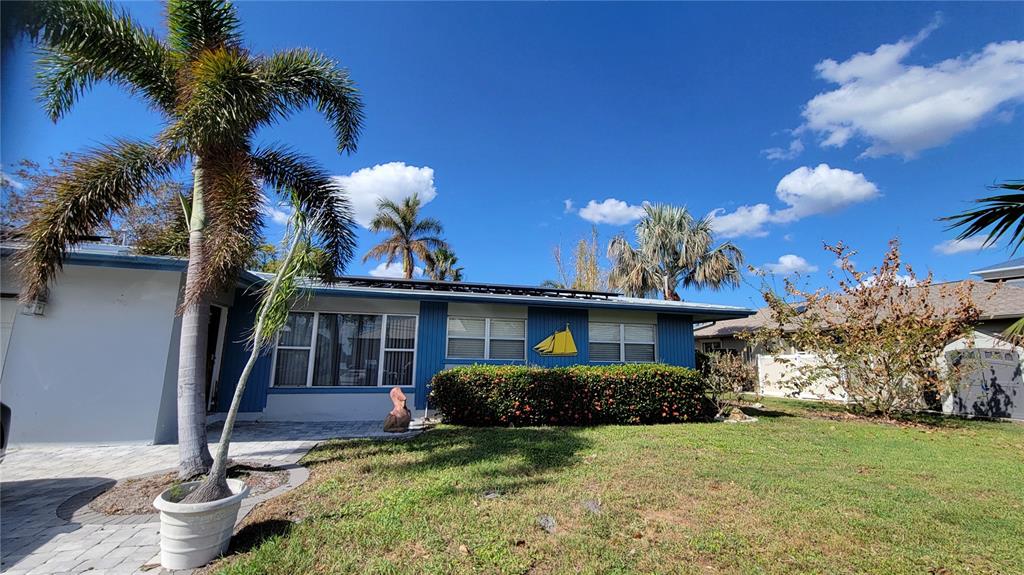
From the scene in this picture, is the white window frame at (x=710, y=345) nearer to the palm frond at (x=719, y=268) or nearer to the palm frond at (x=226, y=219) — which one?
the palm frond at (x=719, y=268)

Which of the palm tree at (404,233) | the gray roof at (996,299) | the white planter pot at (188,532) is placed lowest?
the white planter pot at (188,532)

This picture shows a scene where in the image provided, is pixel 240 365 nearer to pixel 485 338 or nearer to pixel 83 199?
pixel 83 199

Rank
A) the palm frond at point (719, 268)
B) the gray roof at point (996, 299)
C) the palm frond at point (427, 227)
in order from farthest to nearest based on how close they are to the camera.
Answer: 1. the palm frond at point (427, 227)
2. the palm frond at point (719, 268)
3. the gray roof at point (996, 299)

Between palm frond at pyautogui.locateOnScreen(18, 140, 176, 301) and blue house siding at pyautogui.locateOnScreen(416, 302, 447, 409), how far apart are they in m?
5.72

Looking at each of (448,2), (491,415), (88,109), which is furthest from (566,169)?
(88,109)

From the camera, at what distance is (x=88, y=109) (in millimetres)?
4969

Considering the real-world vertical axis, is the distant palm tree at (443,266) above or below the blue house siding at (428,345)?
above

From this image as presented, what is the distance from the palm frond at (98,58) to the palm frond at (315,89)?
1.15 meters

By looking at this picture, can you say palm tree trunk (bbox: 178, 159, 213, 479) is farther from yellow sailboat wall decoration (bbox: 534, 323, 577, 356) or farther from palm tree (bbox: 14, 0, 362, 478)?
yellow sailboat wall decoration (bbox: 534, 323, 577, 356)

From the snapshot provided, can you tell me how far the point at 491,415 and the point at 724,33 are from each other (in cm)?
1048

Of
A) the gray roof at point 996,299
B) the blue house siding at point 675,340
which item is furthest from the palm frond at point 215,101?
the gray roof at point 996,299

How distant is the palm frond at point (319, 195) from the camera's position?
5.69 meters

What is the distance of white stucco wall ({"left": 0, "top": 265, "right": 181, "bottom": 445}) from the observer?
5.92 m

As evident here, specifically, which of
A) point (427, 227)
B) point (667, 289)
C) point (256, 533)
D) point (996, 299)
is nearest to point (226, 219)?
point (256, 533)
